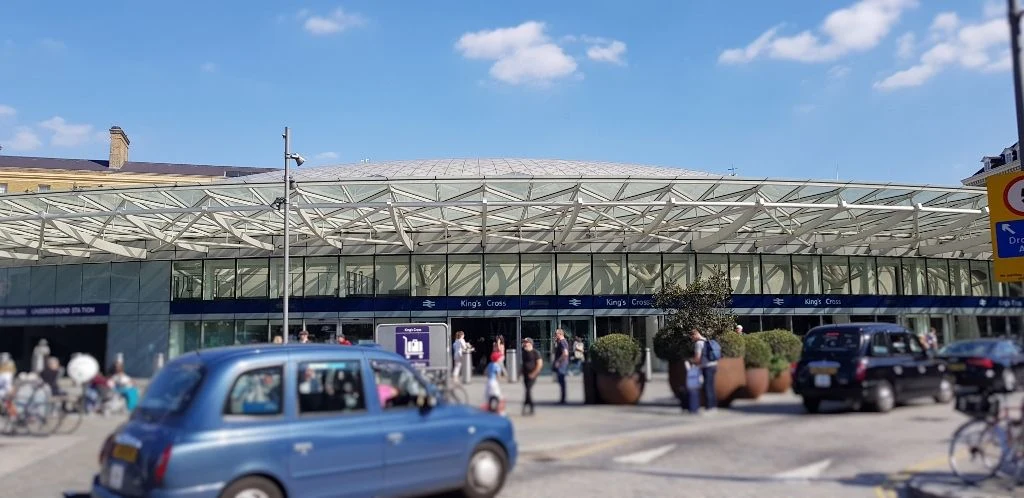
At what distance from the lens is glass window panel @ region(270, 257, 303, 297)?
3170 cm

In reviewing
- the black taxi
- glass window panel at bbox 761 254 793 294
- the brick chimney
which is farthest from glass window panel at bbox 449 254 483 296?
the brick chimney

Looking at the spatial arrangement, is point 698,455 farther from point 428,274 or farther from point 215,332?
point 215,332

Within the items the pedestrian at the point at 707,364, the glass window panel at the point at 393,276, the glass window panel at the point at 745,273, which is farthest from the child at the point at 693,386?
the glass window panel at the point at 745,273

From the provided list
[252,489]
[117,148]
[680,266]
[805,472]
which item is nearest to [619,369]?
[805,472]

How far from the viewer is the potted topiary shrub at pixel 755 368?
15789 millimetres

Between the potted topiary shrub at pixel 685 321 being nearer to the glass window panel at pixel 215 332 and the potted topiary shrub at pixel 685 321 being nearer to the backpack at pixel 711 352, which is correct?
the backpack at pixel 711 352

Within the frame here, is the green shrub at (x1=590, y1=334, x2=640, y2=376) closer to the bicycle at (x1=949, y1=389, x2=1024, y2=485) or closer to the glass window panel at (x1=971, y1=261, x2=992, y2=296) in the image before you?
the bicycle at (x1=949, y1=389, x2=1024, y2=485)

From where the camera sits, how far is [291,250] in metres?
31.9

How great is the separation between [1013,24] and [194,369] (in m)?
9.77

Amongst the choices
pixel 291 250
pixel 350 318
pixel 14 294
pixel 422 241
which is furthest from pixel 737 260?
pixel 14 294

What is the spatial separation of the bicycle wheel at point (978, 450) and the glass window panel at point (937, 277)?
31.5 metres

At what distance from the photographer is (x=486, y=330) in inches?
1211

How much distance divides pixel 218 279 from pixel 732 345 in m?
23.5

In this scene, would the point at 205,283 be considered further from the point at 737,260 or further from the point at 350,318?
the point at 737,260
